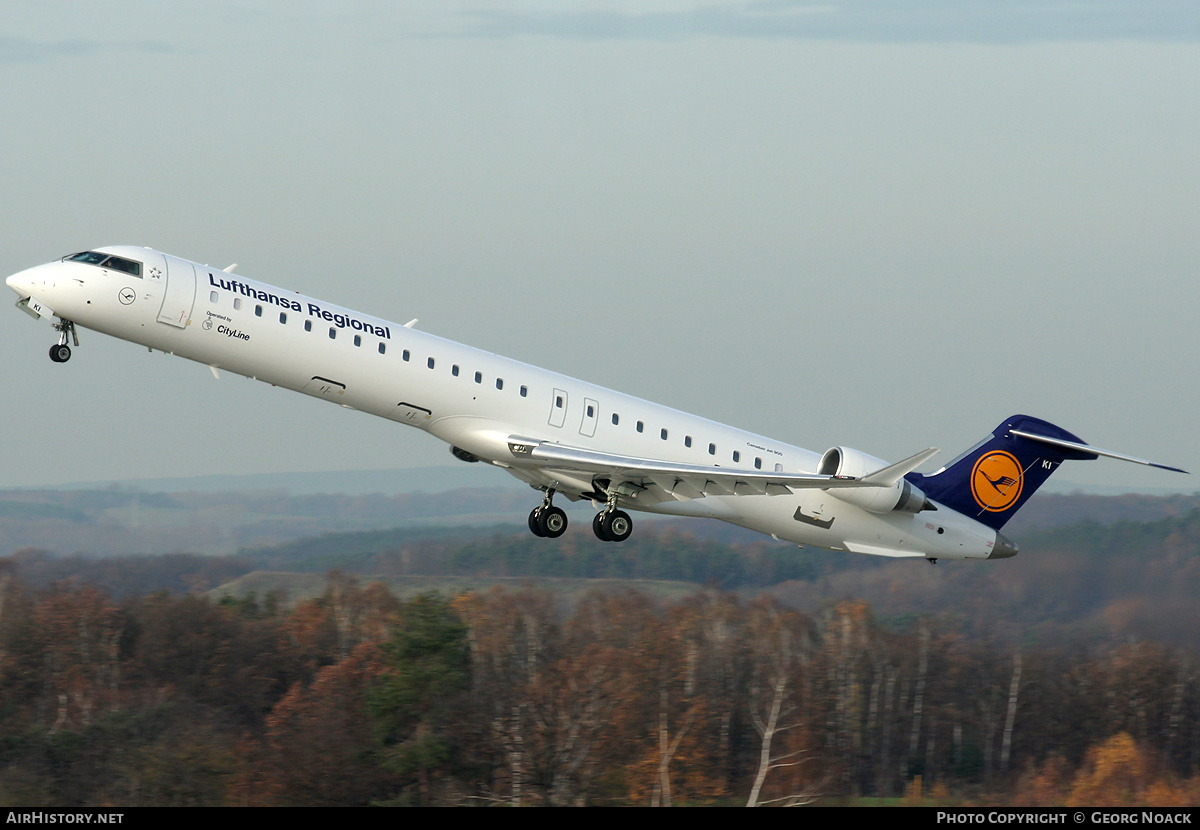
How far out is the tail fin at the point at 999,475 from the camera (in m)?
27.5

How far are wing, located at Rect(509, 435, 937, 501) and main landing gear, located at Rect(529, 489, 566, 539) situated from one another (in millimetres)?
1693

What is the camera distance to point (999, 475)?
27516mm

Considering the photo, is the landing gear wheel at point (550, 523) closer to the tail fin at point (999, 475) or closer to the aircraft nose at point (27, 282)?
the tail fin at point (999, 475)

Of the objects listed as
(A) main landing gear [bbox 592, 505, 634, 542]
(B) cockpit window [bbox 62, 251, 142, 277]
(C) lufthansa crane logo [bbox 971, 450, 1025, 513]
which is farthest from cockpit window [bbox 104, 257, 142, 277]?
(C) lufthansa crane logo [bbox 971, 450, 1025, 513]

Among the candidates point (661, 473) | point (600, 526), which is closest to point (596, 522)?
point (600, 526)

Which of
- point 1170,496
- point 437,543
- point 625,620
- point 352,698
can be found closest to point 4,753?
point 352,698

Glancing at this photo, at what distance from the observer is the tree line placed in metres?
44.4

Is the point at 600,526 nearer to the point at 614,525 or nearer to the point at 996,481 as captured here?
the point at 614,525

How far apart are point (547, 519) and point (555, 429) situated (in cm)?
272

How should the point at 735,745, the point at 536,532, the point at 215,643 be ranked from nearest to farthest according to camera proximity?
the point at 536,532 < the point at 735,745 < the point at 215,643

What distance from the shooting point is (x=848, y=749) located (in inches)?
2032

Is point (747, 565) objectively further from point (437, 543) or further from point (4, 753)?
point (4, 753)

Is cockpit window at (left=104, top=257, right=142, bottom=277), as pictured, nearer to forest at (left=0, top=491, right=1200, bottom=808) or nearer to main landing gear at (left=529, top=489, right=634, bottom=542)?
main landing gear at (left=529, top=489, right=634, bottom=542)
